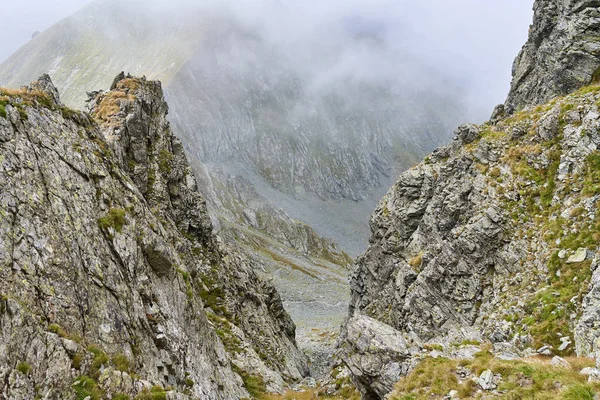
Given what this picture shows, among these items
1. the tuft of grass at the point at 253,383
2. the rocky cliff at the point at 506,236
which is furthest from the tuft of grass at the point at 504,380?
the tuft of grass at the point at 253,383

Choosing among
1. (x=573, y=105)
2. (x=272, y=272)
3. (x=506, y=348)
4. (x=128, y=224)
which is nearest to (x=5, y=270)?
(x=128, y=224)

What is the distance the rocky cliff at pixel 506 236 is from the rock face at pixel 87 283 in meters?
11.1

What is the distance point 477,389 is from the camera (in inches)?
506

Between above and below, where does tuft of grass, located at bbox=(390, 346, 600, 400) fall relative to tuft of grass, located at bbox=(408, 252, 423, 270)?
below

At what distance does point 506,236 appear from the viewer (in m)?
29.2

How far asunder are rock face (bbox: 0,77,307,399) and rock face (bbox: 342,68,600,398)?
1130cm

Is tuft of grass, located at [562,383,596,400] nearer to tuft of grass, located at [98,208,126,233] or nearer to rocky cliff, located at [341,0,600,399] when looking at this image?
rocky cliff, located at [341,0,600,399]

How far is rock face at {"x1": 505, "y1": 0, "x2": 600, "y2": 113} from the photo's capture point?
123 feet

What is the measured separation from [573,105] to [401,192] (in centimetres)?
2028

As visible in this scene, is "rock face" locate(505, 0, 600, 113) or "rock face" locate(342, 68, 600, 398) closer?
"rock face" locate(342, 68, 600, 398)

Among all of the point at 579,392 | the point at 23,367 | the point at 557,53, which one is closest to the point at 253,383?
the point at 23,367

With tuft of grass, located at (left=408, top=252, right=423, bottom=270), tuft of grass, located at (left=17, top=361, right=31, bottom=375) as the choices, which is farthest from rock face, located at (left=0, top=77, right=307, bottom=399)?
tuft of grass, located at (left=408, top=252, right=423, bottom=270)

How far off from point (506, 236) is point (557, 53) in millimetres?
25730

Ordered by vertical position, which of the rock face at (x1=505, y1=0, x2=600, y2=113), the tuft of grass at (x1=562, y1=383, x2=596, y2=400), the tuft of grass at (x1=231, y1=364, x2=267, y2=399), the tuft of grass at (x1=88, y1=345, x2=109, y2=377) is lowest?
the tuft of grass at (x1=231, y1=364, x2=267, y2=399)
